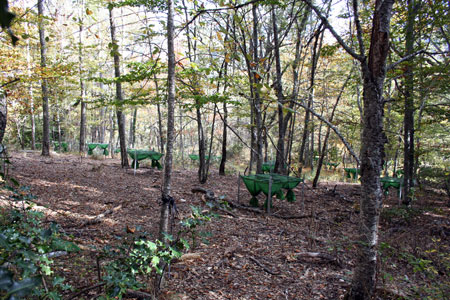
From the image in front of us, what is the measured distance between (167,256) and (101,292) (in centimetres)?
100

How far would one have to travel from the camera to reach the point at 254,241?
4.28m

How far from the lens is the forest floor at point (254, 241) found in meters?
2.81

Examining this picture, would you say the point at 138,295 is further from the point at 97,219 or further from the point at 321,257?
the point at 321,257

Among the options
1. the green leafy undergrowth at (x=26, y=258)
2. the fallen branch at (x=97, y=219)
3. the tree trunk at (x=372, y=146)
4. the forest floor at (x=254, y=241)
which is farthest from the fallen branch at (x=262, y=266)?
the fallen branch at (x=97, y=219)

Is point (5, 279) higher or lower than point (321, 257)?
higher

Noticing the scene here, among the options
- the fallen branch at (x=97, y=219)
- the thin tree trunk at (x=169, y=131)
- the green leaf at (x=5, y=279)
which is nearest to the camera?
the green leaf at (x=5, y=279)

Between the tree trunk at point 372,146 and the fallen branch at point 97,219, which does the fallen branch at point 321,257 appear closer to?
the tree trunk at point 372,146

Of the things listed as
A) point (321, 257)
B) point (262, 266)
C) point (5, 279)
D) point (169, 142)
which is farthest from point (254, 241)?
point (5, 279)

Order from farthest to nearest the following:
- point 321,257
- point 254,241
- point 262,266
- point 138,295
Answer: point 254,241 < point 321,257 < point 262,266 < point 138,295

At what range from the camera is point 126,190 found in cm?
667

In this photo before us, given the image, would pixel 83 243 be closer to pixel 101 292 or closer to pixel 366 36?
pixel 101 292

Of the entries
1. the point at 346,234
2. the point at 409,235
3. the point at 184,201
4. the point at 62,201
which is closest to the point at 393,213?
the point at 409,235

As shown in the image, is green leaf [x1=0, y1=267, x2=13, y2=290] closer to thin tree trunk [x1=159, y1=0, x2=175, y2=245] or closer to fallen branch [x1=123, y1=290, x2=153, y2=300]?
thin tree trunk [x1=159, y1=0, x2=175, y2=245]

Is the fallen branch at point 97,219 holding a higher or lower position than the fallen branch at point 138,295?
higher
